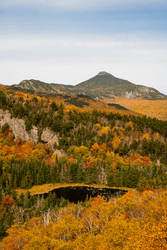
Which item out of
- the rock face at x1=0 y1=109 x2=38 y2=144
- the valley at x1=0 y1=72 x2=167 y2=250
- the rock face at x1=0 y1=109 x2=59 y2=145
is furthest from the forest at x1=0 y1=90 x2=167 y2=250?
the rock face at x1=0 y1=109 x2=38 y2=144

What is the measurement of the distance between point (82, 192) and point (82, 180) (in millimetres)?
16920

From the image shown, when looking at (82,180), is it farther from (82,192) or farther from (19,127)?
(19,127)

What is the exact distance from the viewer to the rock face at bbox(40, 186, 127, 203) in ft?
327

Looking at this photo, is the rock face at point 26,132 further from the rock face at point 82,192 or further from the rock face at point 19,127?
the rock face at point 82,192

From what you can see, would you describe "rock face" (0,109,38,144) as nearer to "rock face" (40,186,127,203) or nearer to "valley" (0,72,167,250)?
"valley" (0,72,167,250)

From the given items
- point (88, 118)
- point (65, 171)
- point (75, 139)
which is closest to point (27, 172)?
point (65, 171)

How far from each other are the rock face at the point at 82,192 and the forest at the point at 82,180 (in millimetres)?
6332

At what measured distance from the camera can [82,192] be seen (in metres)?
107

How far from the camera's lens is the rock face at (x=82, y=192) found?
327 ft

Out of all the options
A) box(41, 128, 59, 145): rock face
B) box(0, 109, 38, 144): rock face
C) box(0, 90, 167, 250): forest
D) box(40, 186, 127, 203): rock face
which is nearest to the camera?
box(0, 90, 167, 250): forest

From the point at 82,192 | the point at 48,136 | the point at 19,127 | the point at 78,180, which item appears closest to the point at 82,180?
the point at 78,180

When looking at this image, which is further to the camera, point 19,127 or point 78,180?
point 19,127

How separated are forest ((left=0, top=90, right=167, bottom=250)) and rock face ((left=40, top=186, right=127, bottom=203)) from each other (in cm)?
633

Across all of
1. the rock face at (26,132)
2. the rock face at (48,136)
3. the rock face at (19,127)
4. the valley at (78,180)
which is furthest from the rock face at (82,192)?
the rock face at (19,127)
